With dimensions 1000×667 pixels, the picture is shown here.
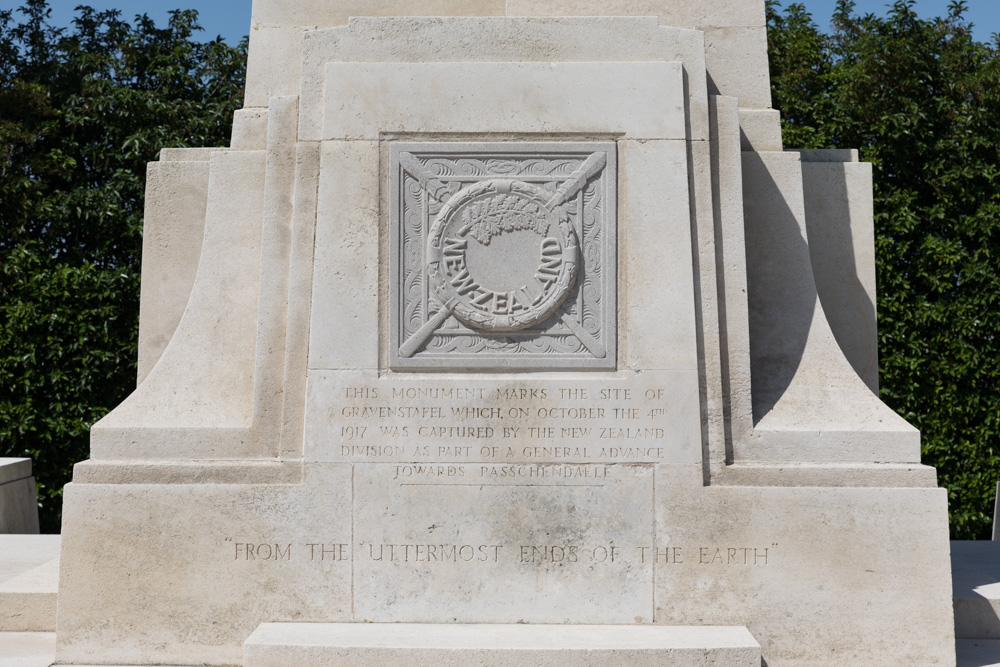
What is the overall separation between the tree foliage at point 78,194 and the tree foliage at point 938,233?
26.4 feet

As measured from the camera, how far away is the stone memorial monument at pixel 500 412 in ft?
21.1

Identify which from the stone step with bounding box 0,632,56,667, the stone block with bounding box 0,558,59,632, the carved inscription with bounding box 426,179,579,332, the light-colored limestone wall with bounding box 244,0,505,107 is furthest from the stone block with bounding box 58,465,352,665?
the light-colored limestone wall with bounding box 244,0,505,107

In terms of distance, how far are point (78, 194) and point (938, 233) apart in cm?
1048

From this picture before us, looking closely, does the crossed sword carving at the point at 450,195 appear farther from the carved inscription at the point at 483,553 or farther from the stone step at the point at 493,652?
the stone step at the point at 493,652

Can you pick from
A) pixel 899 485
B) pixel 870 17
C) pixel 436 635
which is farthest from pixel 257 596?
pixel 870 17

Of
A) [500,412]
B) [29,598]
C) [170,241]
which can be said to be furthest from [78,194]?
[500,412]

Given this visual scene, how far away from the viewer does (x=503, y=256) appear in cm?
673

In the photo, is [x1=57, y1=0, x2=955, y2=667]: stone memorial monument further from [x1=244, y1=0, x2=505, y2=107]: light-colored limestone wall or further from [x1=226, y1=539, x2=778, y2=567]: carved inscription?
[x1=244, y1=0, x2=505, y2=107]: light-colored limestone wall

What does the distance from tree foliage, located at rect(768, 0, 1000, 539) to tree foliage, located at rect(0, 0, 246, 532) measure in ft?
26.4

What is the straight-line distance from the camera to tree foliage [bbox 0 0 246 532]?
1247 cm

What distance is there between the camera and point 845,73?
13586 mm

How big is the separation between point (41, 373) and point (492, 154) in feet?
26.0

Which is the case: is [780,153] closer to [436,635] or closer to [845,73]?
[436,635]

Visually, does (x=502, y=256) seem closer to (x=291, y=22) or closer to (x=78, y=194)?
(x=291, y=22)
